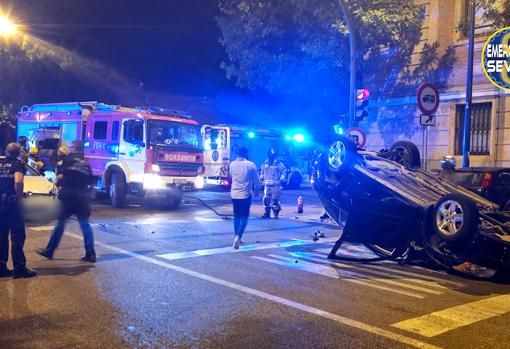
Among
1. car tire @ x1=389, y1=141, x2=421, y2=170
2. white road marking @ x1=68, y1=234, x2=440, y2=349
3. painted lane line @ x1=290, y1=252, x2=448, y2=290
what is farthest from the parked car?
car tire @ x1=389, y1=141, x2=421, y2=170

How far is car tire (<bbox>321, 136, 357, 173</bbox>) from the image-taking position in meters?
7.75

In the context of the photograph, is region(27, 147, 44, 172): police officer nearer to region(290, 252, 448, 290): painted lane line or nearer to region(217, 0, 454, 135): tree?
region(217, 0, 454, 135): tree

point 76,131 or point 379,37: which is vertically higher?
point 379,37

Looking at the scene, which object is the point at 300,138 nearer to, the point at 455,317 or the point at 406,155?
the point at 406,155

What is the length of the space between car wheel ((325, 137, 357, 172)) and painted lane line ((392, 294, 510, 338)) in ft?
8.91

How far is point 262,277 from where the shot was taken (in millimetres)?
6789

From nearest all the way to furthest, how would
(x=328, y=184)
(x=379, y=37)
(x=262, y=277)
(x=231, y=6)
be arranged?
(x=262, y=277)
(x=328, y=184)
(x=379, y=37)
(x=231, y=6)

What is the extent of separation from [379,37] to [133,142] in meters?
10.1

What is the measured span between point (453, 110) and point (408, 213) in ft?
39.1

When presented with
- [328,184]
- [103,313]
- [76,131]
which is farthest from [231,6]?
[103,313]

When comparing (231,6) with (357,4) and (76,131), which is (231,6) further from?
(76,131)

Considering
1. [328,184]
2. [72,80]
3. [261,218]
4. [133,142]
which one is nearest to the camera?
[328,184]

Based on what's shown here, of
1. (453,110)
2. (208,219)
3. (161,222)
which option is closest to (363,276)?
(161,222)

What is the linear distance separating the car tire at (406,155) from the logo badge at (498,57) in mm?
6600
